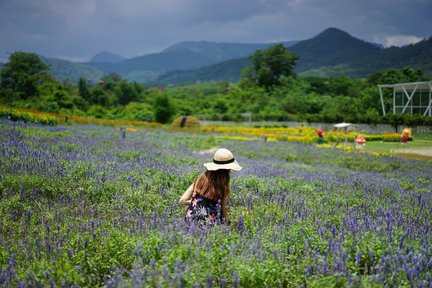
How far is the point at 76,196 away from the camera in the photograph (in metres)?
5.27

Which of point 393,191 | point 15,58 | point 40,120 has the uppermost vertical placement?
point 15,58

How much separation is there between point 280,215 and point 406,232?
4.57ft

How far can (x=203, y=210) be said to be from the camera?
4414 mm

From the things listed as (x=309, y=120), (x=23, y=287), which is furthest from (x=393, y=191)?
(x=309, y=120)

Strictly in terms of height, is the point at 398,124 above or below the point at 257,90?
below

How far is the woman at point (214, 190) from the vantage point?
451cm

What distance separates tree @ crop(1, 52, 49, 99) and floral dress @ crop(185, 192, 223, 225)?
2487 inches

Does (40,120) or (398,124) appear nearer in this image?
(40,120)

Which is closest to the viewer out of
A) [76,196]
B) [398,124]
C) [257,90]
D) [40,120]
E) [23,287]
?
[23,287]

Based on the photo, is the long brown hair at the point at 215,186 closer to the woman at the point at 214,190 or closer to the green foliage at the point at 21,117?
the woman at the point at 214,190

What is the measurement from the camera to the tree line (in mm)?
52656

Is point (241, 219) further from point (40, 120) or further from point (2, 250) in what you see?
point (40, 120)

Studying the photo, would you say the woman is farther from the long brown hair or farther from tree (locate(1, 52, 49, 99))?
tree (locate(1, 52, 49, 99))

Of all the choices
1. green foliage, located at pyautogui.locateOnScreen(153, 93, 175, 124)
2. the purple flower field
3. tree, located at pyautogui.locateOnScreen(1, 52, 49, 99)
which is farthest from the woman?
tree, located at pyautogui.locateOnScreen(1, 52, 49, 99)
